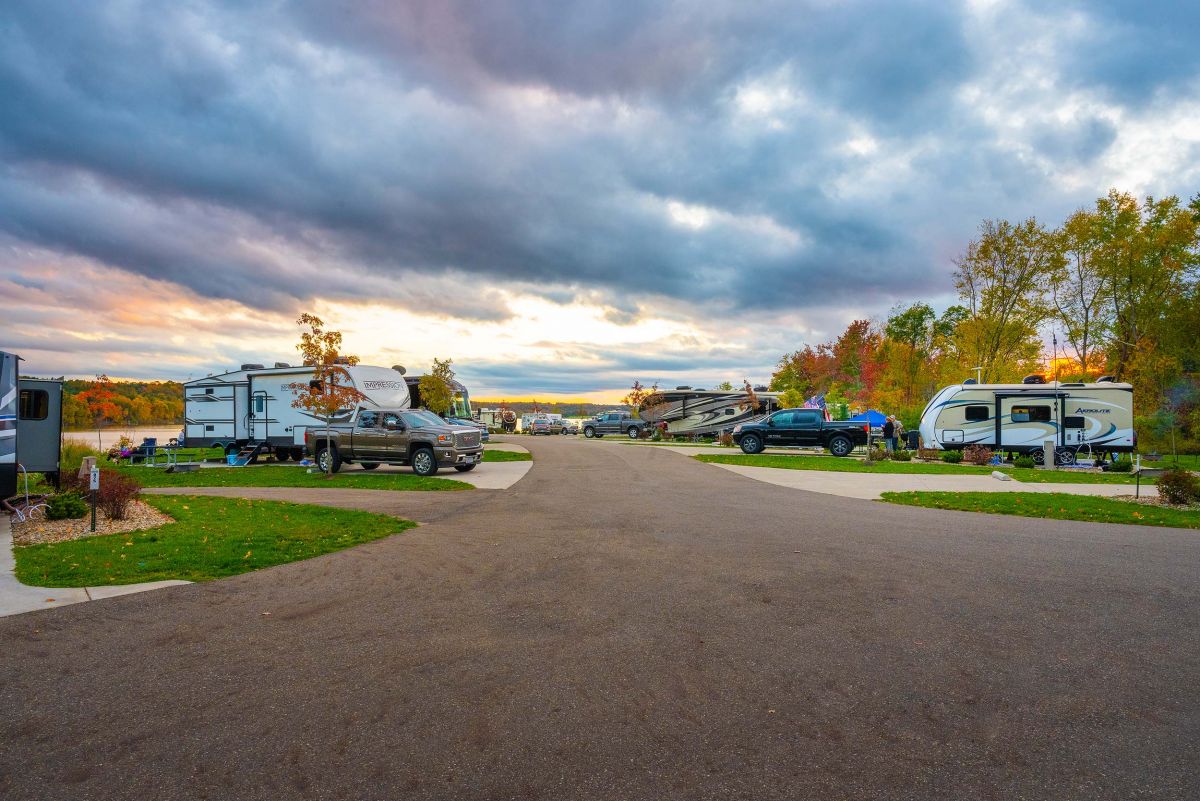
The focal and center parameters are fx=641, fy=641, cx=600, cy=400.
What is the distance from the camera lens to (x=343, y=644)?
458 centimetres

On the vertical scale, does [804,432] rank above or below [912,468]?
above

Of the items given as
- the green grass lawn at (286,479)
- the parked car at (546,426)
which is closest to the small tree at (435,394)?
the green grass lawn at (286,479)

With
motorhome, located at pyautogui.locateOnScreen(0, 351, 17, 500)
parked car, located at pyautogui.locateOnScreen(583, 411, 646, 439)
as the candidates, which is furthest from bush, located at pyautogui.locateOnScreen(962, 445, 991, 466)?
parked car, located at pyautogui.locateOnScreen(583, 411, 646, 439)

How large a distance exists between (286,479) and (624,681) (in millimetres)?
15987

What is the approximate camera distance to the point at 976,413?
2361 centimetres

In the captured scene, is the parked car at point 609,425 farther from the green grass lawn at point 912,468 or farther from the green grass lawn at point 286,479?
the green grass lawn at point 286,479

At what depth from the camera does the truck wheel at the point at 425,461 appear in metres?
18.0

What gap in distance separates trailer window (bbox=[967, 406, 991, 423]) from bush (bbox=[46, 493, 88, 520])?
25706 millimetres

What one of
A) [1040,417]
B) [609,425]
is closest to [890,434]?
[1040,417]

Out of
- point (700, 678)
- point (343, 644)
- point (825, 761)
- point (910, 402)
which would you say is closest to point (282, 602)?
point (343, 644)

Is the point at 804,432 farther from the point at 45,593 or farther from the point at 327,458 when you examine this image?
the point at 45,593

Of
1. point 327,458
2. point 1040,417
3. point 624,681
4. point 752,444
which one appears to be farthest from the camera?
point 752,444

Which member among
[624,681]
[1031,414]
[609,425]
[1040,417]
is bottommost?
[624,681]

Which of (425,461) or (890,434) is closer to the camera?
(425,461)
